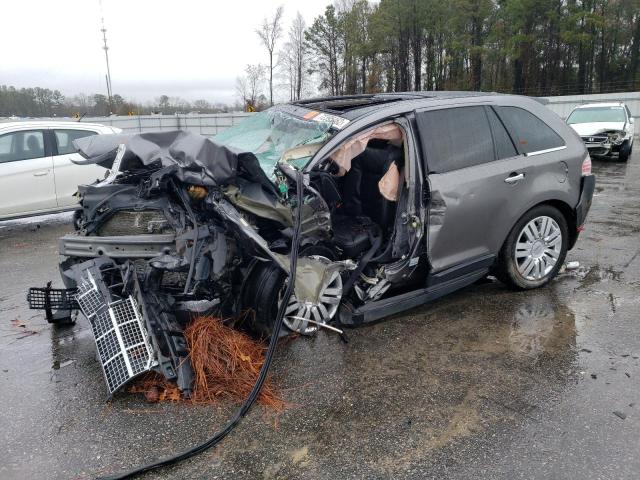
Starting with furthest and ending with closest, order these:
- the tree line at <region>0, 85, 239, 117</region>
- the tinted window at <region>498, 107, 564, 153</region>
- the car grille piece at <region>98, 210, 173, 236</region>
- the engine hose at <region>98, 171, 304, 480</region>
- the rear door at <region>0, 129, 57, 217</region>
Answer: the tree line at <region>0, 85, 239, 117</region> → the rear door at <region>0, 129, 57, 217</region> → the tinted window at <region>498, 107, 564, 153</region> → the car grille piece at <region>98, 210, 173, 236</region> → the engine hose at <region>98, 171, 304, 480</region>

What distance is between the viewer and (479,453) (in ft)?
8.63

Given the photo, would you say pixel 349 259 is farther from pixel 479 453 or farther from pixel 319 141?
pixel 479 453

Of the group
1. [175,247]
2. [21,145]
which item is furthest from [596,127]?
[175,247]

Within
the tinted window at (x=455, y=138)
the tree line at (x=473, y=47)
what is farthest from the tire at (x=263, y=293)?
the tree line at (x=473, y=47)

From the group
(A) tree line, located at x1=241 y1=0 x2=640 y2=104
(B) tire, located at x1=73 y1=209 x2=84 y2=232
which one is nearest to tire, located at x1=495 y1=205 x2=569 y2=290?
(B) tire, located at x1=73 y1=209 x2=84 y2=232

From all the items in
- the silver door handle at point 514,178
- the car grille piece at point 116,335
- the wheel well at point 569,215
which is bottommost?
the car grille piece at point 116,335

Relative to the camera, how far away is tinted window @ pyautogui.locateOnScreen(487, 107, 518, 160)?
432 centimetres

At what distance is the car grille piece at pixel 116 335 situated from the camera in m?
3.08

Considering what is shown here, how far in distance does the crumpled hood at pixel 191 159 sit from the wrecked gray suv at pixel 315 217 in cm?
1

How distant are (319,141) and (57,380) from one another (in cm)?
245

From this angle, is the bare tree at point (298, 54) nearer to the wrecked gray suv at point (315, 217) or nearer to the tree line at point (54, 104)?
the tree line at point (54, 104)

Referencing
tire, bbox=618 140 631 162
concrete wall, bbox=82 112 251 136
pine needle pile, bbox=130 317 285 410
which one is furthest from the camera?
concrete wall, bbox=82 112 251 136

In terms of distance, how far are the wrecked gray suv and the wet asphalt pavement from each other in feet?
0.98

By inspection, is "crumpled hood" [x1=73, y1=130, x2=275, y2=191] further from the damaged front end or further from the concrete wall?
the concrete wall
